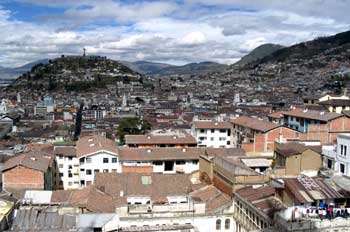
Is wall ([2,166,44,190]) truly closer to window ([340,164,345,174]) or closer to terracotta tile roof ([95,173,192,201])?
terracotta tile roof ([95,173,192,201])

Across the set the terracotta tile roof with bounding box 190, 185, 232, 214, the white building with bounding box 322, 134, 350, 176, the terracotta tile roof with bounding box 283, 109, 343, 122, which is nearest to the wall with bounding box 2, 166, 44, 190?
the terracotta tile roof with bounding box 190, 185, 232, 214

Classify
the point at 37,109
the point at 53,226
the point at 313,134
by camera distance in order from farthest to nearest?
the point at 37,109
the point at 313,134
the point at 53,226

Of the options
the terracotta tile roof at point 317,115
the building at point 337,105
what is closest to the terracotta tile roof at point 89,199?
the terracotta tile roof at point 317,115

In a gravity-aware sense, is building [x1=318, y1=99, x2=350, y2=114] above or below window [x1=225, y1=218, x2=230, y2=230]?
above

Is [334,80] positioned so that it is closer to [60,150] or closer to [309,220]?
[60,150]

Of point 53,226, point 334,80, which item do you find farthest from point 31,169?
point 334,80

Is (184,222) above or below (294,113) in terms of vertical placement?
below
